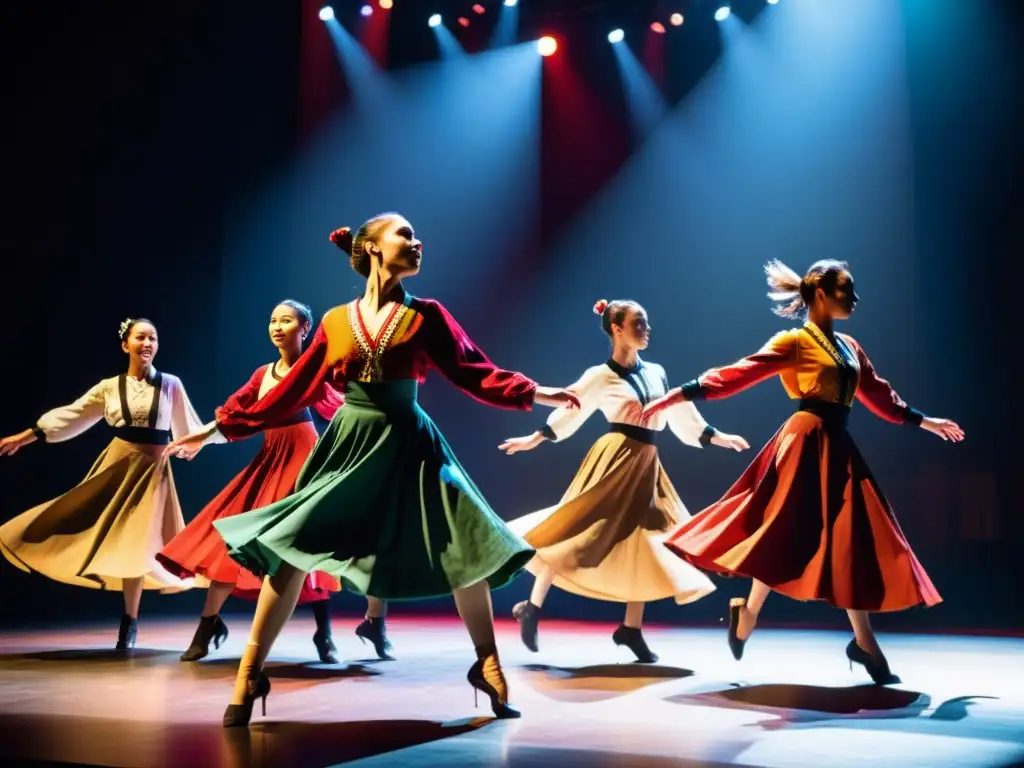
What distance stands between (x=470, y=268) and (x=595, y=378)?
103 inches

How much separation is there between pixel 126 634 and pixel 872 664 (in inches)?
123

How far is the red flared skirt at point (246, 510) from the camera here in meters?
4.17

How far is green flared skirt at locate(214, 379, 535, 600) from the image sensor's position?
9.41 feet

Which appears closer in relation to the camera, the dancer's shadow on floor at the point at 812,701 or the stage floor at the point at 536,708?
the stage floor at the point at 536,708

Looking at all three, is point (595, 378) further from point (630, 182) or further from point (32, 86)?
point (32, 86)

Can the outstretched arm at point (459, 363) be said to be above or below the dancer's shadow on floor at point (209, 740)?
above

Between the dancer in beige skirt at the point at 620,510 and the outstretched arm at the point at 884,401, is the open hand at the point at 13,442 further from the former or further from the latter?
the outstretched arm at the point at 884,401

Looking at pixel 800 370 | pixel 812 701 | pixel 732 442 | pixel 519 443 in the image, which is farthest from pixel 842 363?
pixel 519 443

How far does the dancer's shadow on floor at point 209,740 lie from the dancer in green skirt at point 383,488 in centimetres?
15

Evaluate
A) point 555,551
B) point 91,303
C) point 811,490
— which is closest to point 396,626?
point 555,551

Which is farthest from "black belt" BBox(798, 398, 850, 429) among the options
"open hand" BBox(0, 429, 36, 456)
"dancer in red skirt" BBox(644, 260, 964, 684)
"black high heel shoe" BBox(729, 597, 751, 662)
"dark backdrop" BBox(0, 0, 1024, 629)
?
"open hand" BBox(0, 429, 36, 456)

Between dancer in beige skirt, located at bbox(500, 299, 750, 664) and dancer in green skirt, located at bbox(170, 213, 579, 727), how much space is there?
1.16 metres

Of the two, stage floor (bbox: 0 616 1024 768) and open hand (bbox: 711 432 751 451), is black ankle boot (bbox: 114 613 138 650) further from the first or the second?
open hand (bbox: 711 432 751 451)

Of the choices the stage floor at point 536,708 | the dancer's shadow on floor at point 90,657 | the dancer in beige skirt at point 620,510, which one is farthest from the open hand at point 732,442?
the dancer's shadow on floor at point 90,657
